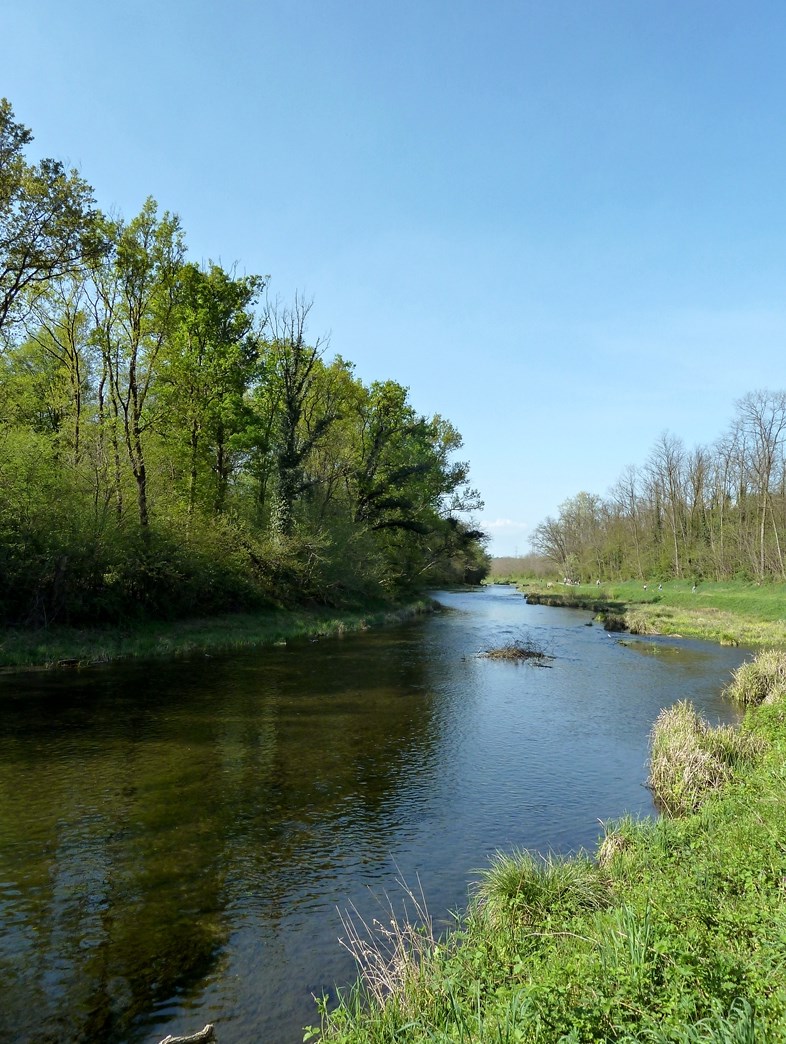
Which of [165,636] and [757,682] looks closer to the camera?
[757,682]

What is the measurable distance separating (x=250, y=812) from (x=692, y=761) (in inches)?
303

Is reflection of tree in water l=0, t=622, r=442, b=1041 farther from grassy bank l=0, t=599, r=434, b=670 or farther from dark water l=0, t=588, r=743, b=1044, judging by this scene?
grassy bank l=0, t=599, r=434, b=670

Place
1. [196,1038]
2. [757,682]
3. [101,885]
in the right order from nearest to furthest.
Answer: [196,1038], [101,885], [757,682]

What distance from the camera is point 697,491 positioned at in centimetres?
7138

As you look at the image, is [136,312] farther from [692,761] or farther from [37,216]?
[692,761]

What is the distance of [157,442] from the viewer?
112 feet

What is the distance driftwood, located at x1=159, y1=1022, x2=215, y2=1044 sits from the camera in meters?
5.13

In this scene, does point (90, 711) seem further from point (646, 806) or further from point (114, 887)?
point (646, 806)

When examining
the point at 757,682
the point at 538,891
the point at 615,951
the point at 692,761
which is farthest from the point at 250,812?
the point at 757,682

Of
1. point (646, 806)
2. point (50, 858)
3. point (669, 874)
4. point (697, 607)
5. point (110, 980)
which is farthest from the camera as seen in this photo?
point (697, 607)

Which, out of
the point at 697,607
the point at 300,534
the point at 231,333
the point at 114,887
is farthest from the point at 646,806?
the point at 697,607

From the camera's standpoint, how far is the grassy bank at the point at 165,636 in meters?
→ 23.2

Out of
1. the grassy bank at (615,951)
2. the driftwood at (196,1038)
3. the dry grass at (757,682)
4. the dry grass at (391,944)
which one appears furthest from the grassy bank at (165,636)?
the driftwood at (196,1038)

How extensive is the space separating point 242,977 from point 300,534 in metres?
31.4
